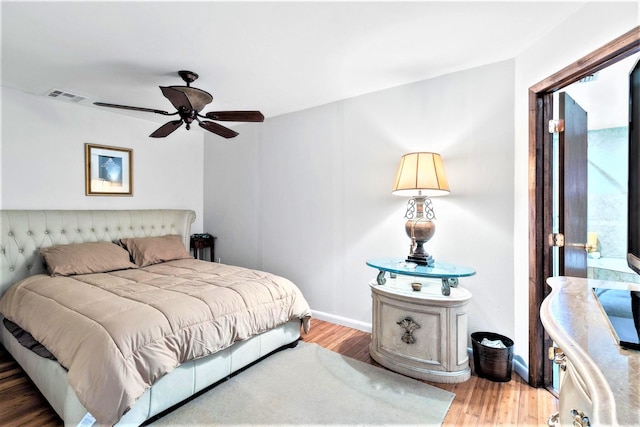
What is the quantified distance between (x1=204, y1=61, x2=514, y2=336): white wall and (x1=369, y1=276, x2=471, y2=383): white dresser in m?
0.43

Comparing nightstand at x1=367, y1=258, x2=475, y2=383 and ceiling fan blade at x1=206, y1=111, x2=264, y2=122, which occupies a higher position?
ceiling fan blade at x1=206, y1=111, x2=264, y2=122

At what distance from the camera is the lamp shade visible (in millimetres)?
2346

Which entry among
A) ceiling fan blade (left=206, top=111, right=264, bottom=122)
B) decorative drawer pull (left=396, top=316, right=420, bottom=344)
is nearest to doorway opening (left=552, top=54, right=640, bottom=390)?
decorative drawer pull (left=396, top=316, right=420, bottom=344)

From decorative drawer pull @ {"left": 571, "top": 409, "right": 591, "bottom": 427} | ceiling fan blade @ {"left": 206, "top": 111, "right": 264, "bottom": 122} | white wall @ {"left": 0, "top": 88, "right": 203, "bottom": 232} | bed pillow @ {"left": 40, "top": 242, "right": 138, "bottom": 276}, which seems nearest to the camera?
decorative drawer pull @ {"left": 571, "top": 409, "right": 591, "bottom": 427}

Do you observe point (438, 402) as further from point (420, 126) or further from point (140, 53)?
point (140, 53)

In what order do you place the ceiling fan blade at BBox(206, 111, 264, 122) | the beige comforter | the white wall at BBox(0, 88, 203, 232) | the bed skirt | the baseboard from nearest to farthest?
1. the beige comforter
2. the bed skirt
3. the ceiling fan blade at BBox(206, 111, 264, 122)
4. the white wall at BBox(0, 88, 203, 232)
5. the baseboard

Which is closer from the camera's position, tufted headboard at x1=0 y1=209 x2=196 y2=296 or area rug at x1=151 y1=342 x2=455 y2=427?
area rug at x1=151 y1=342 x2=455 y2=427

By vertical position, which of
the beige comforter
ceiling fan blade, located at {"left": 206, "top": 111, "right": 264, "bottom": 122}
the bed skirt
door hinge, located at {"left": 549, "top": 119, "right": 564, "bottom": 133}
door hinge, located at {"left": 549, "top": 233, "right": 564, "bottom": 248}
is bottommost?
the bed skirt

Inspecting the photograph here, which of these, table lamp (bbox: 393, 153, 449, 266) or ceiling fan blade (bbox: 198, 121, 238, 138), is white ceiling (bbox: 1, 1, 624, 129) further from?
table lamp (bbox: 393, 153, 449, 266)

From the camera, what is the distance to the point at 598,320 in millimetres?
978

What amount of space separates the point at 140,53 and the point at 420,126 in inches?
91.1

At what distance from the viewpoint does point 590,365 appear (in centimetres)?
70

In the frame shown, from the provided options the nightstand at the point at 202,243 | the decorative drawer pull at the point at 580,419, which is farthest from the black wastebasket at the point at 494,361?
the nightstand at the point at 202,243

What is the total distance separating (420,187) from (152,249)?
2.88m
